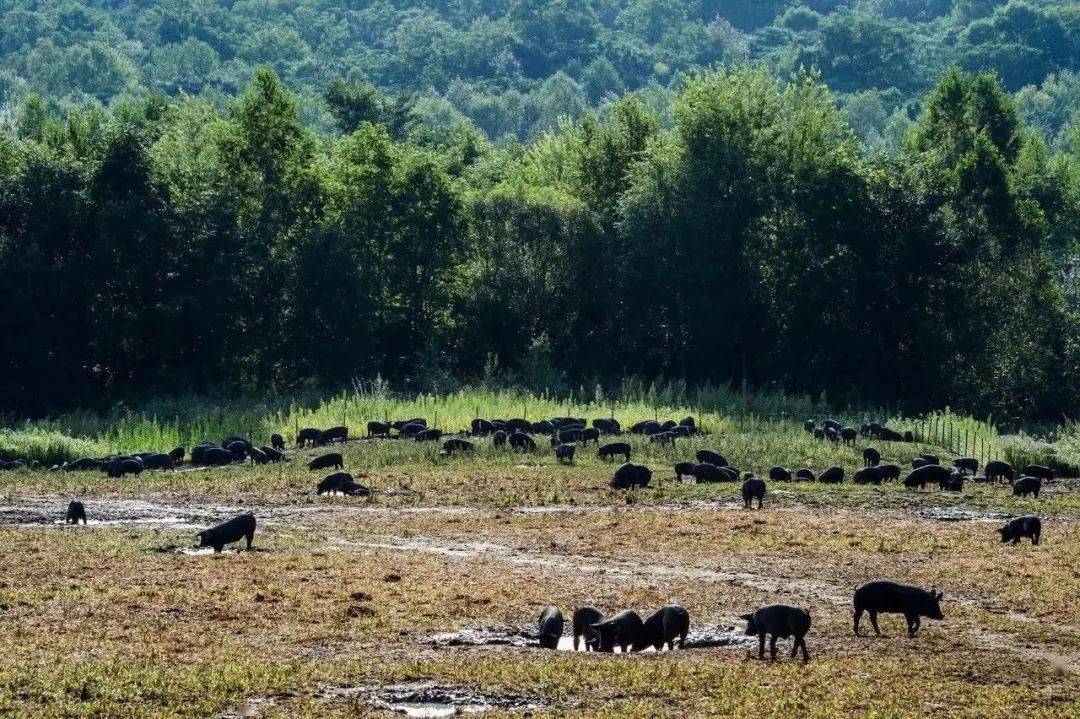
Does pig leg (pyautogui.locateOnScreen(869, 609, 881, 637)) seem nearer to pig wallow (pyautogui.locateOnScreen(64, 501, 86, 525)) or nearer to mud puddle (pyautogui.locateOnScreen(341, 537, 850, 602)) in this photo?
mud puddle (pyautogui.locateOnScreen(341, 537, 850, 602))

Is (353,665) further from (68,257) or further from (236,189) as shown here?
(236,189)

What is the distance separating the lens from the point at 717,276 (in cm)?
7238

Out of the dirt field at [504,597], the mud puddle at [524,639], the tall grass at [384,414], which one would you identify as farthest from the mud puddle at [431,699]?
the tall grass at [384,414]

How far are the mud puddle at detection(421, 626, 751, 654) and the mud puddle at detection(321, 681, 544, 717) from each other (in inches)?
102

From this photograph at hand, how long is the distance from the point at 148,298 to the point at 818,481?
31.5m

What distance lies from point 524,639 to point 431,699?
11.9ft

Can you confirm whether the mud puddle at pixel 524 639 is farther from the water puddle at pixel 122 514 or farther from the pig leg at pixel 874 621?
the water puddle at pixel 122 514

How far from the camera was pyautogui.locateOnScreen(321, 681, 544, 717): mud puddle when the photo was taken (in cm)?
1923

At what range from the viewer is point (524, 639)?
23.2 meters

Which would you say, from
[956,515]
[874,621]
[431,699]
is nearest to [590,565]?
[874,621]

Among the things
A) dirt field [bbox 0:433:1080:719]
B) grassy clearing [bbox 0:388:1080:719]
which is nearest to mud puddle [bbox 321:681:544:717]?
dirt field [bbox 0:433:1080:719]

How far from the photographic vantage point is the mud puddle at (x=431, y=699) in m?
19.2

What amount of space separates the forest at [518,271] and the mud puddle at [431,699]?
4622 centimetres

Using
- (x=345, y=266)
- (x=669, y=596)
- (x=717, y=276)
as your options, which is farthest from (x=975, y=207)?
(x=669, y=596)
